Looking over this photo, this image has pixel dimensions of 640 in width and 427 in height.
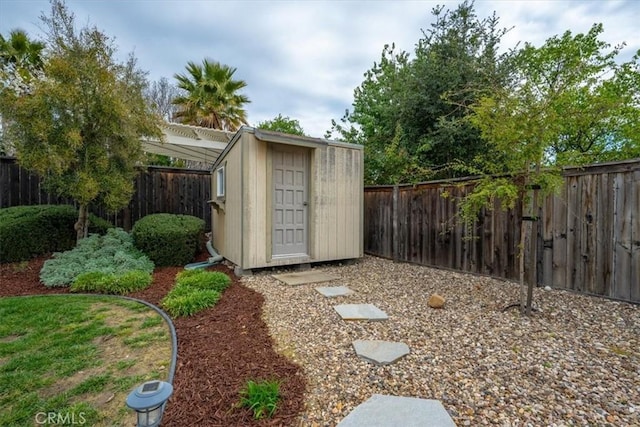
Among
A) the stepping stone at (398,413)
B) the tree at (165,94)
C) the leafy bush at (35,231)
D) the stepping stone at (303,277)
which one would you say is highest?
the tree at (165,94)

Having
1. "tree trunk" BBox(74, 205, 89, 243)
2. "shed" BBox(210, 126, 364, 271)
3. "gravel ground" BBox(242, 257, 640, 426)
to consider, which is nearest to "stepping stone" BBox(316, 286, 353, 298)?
"gravel ground" BBox(242, 257, 640, 426)

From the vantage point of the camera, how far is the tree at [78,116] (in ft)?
14.3

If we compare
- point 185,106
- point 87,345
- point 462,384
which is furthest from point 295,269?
point 185,106

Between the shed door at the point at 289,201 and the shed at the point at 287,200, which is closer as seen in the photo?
the shed at the point at 287,200

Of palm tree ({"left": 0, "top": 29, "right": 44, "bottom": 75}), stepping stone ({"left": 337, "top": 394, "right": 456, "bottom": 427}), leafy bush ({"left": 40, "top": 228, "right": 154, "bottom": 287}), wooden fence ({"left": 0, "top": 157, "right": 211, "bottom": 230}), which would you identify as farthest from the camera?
palm tree ({"left": 0, "top": 29, "right": 44, "bottom": 75})

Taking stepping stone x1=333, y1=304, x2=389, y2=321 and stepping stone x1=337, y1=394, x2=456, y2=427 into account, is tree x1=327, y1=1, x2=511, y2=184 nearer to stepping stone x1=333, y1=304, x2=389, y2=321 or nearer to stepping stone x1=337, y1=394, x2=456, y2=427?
stepping stone x1=333, y1=304, x2=389, y2=321

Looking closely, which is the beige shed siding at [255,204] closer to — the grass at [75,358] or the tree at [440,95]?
the grass at [75,358]

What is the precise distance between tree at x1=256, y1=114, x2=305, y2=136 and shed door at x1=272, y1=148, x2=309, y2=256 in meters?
10.6

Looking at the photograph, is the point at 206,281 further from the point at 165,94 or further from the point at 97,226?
the point at 165,94

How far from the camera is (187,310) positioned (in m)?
3.02

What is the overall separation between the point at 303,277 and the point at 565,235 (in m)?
3.60

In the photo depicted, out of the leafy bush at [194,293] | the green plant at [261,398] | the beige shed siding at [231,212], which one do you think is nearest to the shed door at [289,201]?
the beige shed siding at [231,212]

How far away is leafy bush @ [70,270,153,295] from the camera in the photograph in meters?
3.78

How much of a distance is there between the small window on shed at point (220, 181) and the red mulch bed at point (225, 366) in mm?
2641
